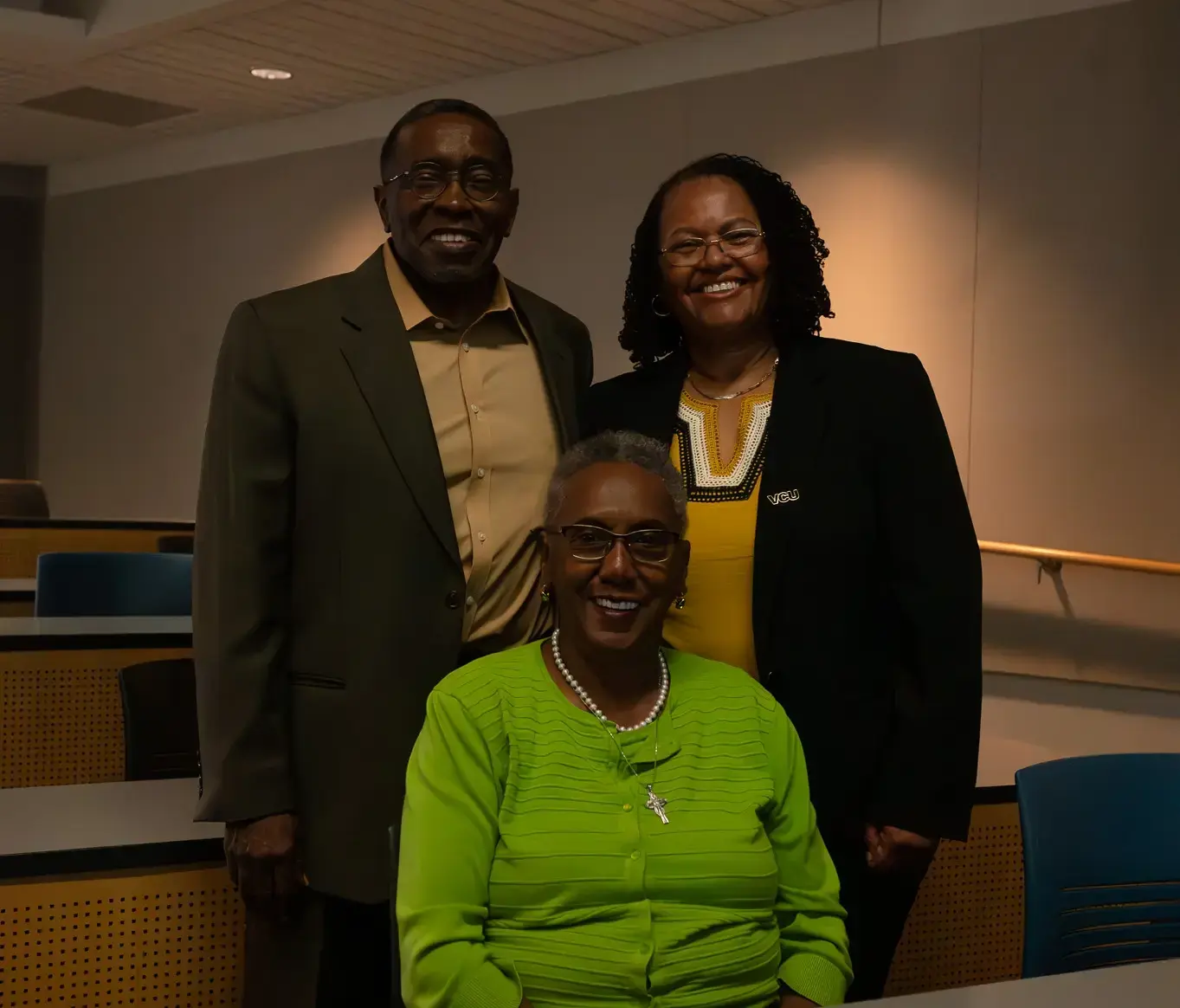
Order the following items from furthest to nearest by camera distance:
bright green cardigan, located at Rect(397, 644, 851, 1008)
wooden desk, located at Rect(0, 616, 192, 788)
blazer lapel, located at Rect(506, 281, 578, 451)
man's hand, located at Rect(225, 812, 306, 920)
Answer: wooden desk, located at Rect(0, 616, 192, 788) < blazer lapel, located at Rect(506, 281, 578, 451) < man's hand, located at Rect(225, 812, 306, 920) < bright green cardigan, located at Rect(397, 644, 851, 1008)

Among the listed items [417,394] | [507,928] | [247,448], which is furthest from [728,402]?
[507,928]

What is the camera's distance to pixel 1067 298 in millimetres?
4680

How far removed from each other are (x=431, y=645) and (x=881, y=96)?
3.99 m

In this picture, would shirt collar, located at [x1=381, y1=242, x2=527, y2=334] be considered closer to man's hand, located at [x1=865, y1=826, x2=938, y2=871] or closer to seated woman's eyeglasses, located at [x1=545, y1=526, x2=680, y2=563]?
seated woman's eyeglasses, located at [x1=545, y1=526, x2=680, y2=563]

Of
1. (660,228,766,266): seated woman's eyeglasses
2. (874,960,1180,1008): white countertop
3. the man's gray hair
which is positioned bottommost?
(874,960,1180,1008): white countertop

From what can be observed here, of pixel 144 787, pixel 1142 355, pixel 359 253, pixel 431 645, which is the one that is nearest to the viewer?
pixel 431 645

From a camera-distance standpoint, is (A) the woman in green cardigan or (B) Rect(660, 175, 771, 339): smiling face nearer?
(A) the woman in green cardigan

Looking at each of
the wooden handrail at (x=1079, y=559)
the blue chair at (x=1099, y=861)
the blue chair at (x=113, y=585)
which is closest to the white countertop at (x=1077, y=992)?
the blue chair at (x=1099, y=861)

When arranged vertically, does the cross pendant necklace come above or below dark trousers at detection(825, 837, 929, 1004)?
above

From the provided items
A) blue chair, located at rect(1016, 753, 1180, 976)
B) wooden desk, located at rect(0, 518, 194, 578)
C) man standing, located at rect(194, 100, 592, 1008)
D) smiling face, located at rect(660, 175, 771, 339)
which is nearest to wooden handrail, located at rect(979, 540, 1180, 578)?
blue chair, located at rect(1016, 753, 1180, 976)

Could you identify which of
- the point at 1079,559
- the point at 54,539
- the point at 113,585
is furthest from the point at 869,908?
the point at 54,539

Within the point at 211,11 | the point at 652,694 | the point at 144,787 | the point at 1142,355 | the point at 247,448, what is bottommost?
the point at 144,787

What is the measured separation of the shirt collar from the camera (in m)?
2.05

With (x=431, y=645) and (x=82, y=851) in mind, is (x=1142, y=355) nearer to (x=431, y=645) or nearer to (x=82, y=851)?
(x=431, y=645)
